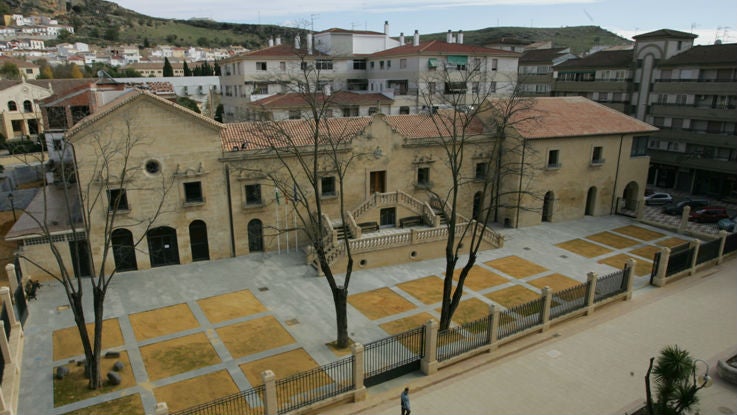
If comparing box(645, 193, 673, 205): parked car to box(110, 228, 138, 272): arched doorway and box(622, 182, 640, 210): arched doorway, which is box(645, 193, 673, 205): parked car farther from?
box(110, 228, 138, 272): arched doorway

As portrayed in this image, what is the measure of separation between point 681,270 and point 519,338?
14746 mm

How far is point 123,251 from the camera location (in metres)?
30.0

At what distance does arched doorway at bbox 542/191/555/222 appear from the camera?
40.8 meters

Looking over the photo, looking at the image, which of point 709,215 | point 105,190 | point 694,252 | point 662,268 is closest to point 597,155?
point 709,215

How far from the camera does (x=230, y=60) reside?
220ft

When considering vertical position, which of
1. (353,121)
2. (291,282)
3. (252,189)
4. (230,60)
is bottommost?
(291,282)

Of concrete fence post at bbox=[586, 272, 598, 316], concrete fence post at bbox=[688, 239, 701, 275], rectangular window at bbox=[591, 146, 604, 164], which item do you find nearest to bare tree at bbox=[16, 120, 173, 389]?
concrete fence post at bbox=[586, 272, 598, 316]

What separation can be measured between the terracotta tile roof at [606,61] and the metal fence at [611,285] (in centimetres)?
4215

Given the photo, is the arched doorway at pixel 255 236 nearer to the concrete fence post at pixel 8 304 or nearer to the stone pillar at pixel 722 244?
the concrete fence post at pixel 8 304

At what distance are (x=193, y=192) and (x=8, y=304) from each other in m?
12.2

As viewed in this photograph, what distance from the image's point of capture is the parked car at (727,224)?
135 feet

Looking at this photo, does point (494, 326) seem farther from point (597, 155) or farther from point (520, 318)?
point (597, 155)

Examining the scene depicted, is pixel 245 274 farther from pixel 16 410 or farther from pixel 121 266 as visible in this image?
pixel 16 410

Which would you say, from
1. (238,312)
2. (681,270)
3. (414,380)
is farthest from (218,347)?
(681,270)
